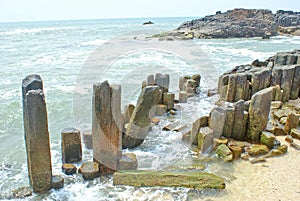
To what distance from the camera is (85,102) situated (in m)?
11.0

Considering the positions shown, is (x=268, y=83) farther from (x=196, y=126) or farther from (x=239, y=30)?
(x=239, y=30)

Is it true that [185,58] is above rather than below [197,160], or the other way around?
above

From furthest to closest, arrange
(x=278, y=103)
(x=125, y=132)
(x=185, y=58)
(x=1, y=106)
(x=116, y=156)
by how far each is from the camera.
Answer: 1. (x=185, y=58)
2. (x=1, y=106)
3. (x=278, y=103)
4. (x=125, y=132)
5. (x=116, y=156)

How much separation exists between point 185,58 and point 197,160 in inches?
635

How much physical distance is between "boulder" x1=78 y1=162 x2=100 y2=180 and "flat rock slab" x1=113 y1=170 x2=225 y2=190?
1.53 feet

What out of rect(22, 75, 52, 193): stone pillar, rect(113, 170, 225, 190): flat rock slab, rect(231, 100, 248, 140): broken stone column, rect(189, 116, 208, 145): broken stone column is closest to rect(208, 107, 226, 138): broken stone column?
rect(189, 116, 208, 145): broken stone column

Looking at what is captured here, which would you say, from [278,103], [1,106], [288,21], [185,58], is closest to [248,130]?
[278,103]

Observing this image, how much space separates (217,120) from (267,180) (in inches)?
70.8

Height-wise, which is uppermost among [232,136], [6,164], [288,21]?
[288,21]

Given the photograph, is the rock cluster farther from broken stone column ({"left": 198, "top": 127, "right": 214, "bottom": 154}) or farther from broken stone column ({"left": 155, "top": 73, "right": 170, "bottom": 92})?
broken stone column ({"left": 198, "top": 127, "right": 214, "bottom": 154})

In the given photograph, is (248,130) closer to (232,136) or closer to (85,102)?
(232,136)

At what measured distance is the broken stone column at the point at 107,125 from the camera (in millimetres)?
5406

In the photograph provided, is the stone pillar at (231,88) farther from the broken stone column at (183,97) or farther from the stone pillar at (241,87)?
the broken stone column at (183,97)

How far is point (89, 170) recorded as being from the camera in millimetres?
5637
